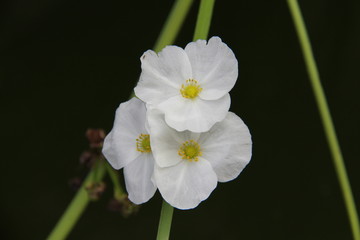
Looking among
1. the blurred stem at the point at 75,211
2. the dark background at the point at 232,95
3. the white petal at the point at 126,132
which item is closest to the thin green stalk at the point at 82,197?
the blurred stem at the point at 75,211

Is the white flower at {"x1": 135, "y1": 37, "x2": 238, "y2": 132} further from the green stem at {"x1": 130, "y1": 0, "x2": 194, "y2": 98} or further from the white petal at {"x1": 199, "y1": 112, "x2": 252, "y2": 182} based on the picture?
the green stem at {"x1": 130, "y1": 0, "x2": 194, "y2": 98}

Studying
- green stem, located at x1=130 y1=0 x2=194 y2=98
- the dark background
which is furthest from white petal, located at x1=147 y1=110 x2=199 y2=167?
the dark background

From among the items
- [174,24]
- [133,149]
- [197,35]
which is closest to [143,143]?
[133,149]

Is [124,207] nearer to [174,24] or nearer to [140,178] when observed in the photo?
[140,178]

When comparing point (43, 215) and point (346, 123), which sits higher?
point (346, 123)

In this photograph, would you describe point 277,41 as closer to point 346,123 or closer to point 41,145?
point 346,123

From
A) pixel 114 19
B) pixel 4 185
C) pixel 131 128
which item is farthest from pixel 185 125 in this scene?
pixel 4 185
